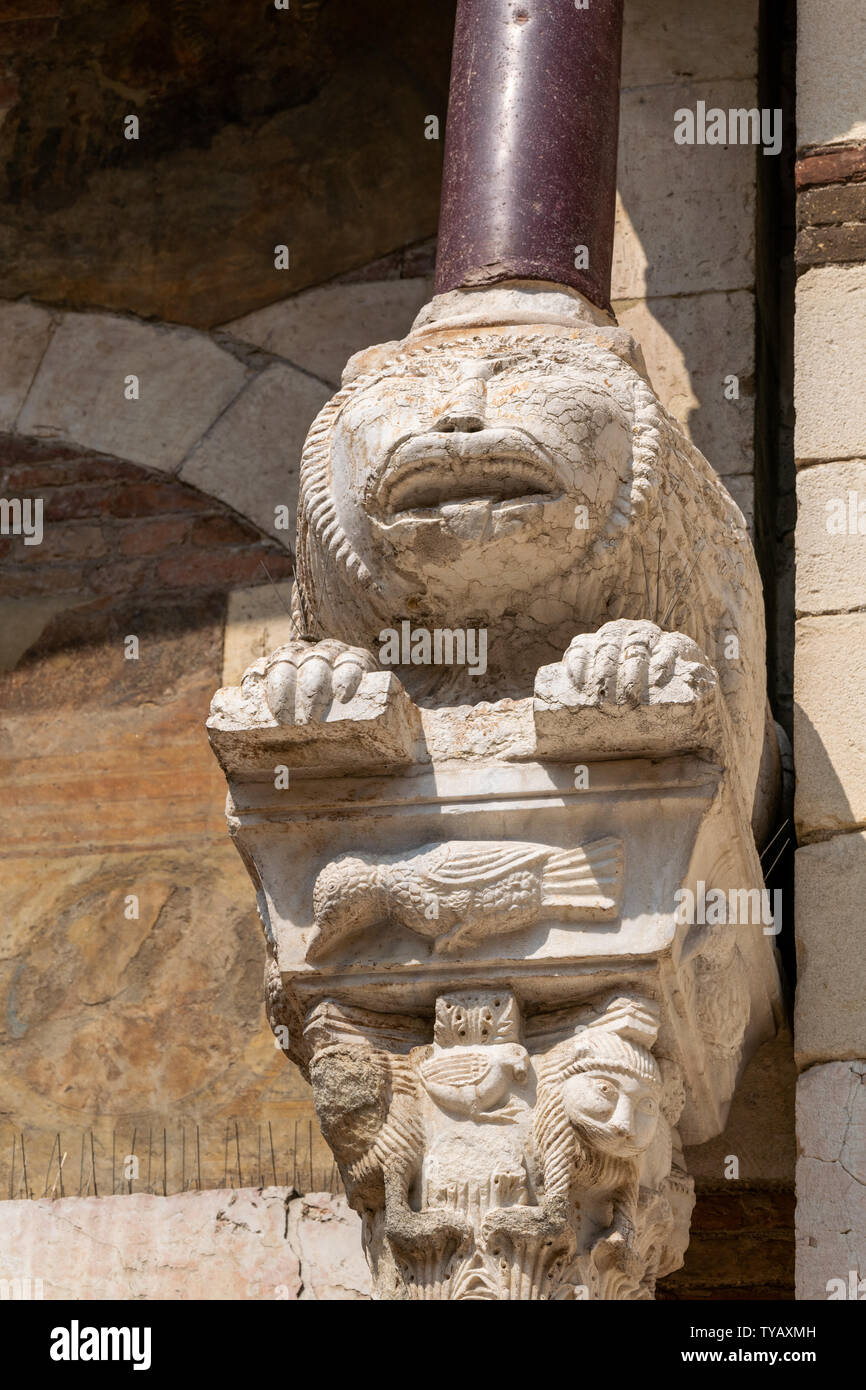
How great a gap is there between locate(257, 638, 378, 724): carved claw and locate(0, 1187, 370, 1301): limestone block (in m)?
1.25

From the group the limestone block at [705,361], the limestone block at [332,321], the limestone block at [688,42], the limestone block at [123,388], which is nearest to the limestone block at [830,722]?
the limestone block at [705,361]

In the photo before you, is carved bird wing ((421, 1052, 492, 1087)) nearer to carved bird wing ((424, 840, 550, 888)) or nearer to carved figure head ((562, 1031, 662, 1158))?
carved figure head ((562, 1031, 662, 1158))

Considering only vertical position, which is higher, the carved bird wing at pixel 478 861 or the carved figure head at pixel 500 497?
the carved figure head at pixel 500 497

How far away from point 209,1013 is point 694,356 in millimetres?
1564

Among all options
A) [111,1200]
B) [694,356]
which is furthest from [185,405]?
[111,1200]

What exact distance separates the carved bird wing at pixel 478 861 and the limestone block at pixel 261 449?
1.91m

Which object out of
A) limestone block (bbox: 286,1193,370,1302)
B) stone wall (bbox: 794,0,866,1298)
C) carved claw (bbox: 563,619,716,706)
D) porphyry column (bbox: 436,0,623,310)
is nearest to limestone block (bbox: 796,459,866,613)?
stone wall (bbox: 794,0,866,1298)

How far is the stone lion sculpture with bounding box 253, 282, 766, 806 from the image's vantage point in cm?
339

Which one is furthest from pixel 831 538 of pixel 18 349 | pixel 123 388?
pixel 18 349

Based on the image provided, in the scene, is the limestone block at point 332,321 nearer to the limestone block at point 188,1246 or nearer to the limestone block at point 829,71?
the limestone block at point 829,71

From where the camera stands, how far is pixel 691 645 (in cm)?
321

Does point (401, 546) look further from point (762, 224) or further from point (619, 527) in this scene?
point (762, 224)

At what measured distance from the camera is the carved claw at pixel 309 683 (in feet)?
10.5

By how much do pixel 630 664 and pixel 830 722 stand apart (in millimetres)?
903
